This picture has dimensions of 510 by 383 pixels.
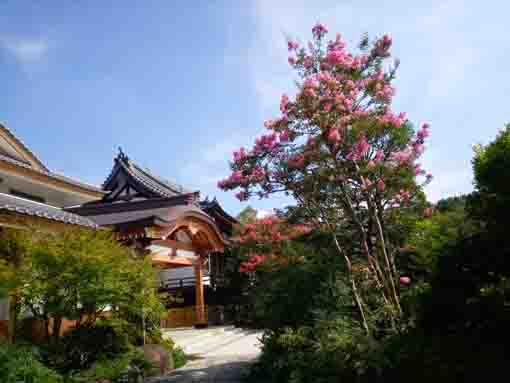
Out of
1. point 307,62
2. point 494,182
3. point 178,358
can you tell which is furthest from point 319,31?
point 178,358

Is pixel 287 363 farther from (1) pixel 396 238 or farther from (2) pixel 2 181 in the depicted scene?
(2) pixel 2 181

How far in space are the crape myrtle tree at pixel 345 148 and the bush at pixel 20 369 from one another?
375cm

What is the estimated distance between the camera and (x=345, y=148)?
6.23 metres

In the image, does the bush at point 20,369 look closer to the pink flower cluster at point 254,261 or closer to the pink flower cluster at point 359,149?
the pink flower cluster at point 359,149

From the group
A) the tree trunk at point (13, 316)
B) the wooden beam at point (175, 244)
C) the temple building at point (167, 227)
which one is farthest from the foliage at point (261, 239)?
the tree trunk at point (13, 316)

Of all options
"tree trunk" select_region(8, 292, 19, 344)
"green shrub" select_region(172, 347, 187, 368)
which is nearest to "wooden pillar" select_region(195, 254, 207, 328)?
"green shrub" select_region(172, 347, 187, 368)

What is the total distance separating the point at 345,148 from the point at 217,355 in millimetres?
6061

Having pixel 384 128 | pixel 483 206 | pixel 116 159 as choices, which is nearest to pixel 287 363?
pixel 483 206

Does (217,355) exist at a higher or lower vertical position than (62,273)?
lower

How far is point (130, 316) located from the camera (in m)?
8.27

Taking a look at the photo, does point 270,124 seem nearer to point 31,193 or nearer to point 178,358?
point 178,358

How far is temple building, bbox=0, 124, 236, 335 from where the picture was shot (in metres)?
9.09

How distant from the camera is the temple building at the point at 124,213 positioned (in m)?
9.09

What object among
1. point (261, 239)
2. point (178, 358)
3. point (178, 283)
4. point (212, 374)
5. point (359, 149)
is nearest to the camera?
point (359, 149)
